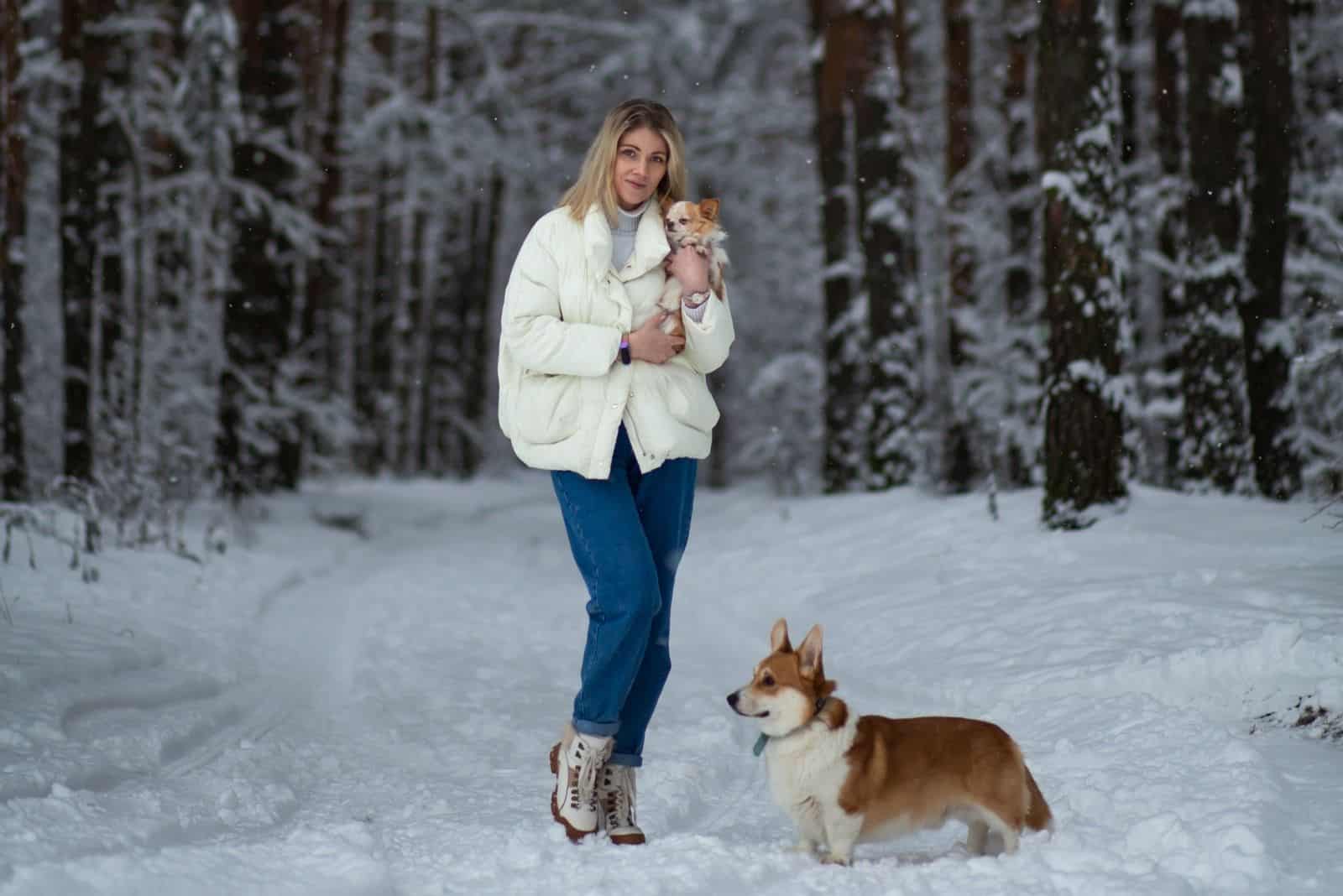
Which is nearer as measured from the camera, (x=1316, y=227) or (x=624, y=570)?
(x=624, y=570)

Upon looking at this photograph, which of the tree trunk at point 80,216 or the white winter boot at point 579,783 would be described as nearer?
the white winter boot at point 579,783

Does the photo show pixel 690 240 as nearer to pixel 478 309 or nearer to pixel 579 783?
pixel 579 783

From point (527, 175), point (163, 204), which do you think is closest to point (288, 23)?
point (163, 204)

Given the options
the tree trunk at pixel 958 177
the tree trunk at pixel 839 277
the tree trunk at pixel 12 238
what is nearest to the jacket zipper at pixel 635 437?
the tree trunk at pixel 12 238

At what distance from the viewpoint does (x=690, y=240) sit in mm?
4484

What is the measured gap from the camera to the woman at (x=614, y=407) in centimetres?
436

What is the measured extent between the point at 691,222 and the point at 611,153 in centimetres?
39

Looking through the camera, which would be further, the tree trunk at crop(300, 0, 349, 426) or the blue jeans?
the tree trunk at crop(300, 0, 349, 426)

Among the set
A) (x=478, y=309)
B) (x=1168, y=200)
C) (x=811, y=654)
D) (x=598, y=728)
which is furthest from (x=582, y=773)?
(x=478, y=309)

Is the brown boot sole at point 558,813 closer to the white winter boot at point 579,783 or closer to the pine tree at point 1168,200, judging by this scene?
the white winter boot at point 579,783

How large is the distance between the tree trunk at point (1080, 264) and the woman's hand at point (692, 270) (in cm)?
601

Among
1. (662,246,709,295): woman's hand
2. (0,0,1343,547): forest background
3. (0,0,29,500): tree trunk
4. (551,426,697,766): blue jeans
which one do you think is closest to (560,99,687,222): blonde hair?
(662,246,709,295): woman's hand

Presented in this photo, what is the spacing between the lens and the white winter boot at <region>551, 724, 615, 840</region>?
439 cm

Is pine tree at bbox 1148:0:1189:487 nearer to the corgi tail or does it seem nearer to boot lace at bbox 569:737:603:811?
the corgi tail
